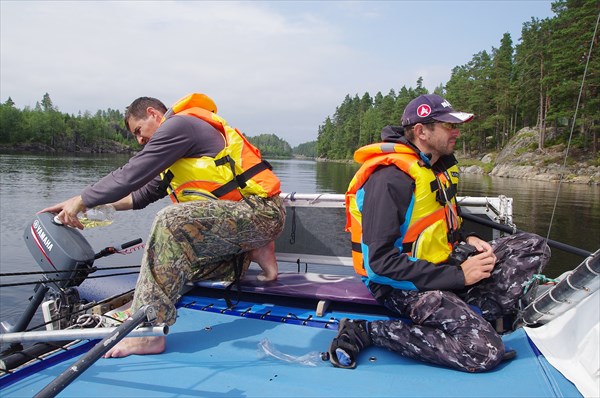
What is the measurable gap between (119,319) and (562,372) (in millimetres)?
2949

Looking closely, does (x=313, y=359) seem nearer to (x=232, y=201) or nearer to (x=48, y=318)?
(x=232, y=201)

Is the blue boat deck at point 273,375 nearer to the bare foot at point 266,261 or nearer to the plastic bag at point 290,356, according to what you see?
the plastic bag at point 290,356

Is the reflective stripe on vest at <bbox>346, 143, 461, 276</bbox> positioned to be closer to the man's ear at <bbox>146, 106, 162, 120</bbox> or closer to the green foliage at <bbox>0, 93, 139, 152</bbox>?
the man's ear at <bbox>146, 106, 162, 120</bbox>

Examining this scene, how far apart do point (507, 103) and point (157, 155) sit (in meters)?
65.4

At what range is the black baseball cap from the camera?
2.93 metres

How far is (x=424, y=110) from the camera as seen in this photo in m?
2.97

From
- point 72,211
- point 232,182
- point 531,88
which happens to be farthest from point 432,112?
point 531,88

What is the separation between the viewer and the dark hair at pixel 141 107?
3701 mm

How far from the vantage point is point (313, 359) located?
2.71 metres

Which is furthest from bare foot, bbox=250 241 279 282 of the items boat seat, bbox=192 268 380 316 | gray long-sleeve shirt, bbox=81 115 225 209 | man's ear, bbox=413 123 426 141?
man's ear, bbox=413 123 426 141

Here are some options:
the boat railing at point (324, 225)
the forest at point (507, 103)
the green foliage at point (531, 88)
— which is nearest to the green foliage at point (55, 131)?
the forest at point (507, 103)

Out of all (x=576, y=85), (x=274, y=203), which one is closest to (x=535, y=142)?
(x=576, y=85)

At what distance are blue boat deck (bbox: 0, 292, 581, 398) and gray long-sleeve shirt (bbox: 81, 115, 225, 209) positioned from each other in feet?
3.53

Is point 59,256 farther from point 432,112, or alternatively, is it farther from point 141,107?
point 432,112
